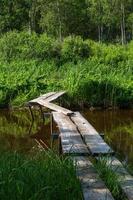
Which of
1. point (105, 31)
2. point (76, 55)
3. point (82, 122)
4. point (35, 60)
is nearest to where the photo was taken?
point (82, 122)

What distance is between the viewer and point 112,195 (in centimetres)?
558

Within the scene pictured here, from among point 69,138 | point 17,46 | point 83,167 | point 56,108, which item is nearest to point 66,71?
point 17,46

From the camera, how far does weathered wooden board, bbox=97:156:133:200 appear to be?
554 centimetres

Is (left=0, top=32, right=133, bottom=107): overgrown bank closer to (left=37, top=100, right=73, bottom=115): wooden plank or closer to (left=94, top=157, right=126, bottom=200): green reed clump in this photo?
(left=37, top=100, right=73, bottom=115): wooden plank

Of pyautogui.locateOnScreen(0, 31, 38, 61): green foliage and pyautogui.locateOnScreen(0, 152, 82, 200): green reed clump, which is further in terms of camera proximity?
pyautogui.locateOnScreen(0, 31, 38, 61): green foliage

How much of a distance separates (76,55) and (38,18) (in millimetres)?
32051

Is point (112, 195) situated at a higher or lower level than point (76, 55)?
higher

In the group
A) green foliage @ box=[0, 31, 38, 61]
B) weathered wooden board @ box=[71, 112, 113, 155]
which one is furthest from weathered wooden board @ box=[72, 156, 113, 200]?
green foliage @ box=[0, 31, 38, 61]

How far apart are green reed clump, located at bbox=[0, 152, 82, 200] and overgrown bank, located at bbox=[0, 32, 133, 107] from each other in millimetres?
13130

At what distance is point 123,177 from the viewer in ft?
20.1

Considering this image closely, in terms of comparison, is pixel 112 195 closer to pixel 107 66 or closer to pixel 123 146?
pixel 123 146

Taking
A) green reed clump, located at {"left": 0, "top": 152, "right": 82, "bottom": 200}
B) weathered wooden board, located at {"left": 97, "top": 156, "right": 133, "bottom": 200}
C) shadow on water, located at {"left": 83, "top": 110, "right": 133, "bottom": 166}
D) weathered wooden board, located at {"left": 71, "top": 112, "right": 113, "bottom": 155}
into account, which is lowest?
shadow on water, located at {"left": 83, "top": 110, "right": 133, "bottom": 166}

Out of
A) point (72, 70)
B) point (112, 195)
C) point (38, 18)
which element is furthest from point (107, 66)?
point (38, 18)

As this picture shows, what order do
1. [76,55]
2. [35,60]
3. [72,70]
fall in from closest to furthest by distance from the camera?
[72,70] < [35,60] < [76,55]
